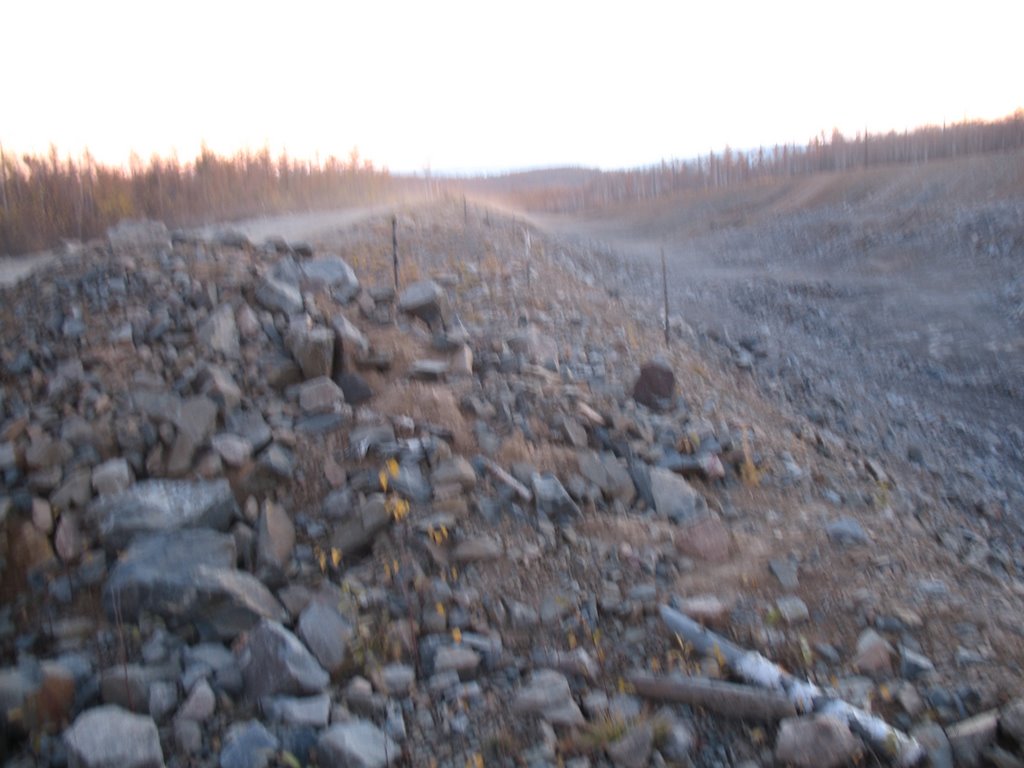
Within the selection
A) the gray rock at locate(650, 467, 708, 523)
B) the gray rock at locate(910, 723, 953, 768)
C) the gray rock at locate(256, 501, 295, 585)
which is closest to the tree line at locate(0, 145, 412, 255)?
the gray rock at locate(256, 501, 295, 585)

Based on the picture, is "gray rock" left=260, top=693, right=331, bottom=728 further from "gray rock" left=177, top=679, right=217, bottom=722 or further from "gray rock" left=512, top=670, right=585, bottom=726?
"gray rock" left=512, top=670, right=585, bottom=726

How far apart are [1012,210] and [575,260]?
8.03 meters

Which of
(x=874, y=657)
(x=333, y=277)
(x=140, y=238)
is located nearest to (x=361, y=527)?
(x=874, y=657)

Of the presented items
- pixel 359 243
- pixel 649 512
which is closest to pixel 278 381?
pixel 649 512

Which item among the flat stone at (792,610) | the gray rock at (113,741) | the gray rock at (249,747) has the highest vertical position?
the gray rock at (113,741)

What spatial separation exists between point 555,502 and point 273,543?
1.23m

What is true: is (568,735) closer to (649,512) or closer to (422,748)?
(422,748)

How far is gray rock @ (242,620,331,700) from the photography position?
2680mm

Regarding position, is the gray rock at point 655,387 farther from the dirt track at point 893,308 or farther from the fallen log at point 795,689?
the fallen log at point 795,689

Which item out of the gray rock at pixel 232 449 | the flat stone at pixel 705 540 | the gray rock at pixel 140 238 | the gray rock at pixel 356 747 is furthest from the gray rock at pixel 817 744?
the gray rock at pixel 140 238

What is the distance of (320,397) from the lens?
4.00 meters

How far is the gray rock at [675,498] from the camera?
12.5ft

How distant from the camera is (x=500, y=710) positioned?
9.02 feet

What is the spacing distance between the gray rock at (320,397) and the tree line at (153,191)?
593cm
